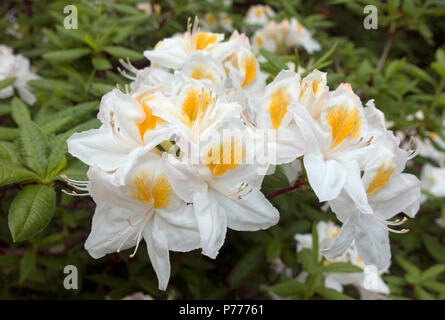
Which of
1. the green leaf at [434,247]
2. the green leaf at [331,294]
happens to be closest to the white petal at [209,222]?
the green leaf at [331,294]

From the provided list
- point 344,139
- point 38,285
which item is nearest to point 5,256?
point 38,285

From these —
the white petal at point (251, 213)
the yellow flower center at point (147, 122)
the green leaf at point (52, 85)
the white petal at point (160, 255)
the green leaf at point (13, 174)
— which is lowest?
the white petal at point (160, 255)

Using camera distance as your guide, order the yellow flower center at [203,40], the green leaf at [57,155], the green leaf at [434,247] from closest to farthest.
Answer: the green leaf at [57,155] < the yellow flower center at [203,40] < the green leaf at [434,247]

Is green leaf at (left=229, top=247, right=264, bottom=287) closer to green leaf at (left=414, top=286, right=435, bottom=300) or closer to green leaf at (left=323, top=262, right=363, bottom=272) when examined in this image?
green leaf at (left=323, top=262, right=363, bottom=272)

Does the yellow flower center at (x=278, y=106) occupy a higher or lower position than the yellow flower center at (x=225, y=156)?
higher

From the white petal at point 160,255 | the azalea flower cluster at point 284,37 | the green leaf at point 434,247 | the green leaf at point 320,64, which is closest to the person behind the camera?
the white petal at point 160,255

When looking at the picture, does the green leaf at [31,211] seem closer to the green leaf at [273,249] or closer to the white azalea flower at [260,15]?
the green leaf at [273,249]

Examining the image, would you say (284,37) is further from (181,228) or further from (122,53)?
(181,228)

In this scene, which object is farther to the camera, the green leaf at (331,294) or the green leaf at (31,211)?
the green leaf at (331,294)

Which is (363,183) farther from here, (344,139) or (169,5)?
(169,5)
